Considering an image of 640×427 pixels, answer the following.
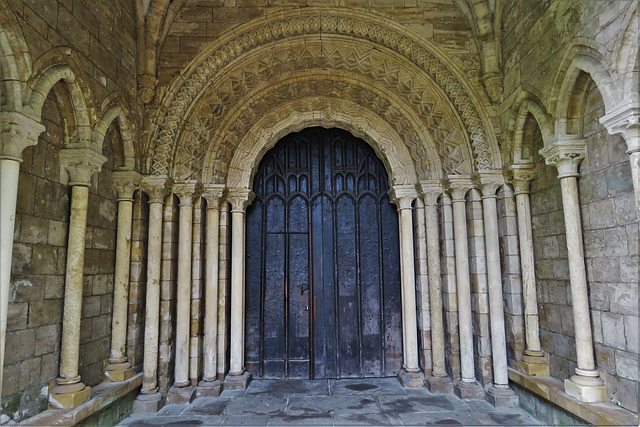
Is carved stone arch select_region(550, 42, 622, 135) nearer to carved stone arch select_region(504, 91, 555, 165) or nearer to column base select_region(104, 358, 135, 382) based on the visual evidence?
carved stone arch select_region(504, 91, 555, 165)

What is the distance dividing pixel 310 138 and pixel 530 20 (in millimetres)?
2956

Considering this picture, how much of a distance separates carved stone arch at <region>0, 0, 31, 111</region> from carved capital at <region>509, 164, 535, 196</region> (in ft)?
14.6

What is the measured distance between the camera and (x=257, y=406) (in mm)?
4227

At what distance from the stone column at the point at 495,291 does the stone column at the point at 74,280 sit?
154 inches

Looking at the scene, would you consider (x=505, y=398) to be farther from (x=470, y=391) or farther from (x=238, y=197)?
(x=238, y=197)

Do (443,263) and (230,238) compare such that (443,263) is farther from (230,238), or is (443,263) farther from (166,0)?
(166,0)

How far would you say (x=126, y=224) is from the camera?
428cm

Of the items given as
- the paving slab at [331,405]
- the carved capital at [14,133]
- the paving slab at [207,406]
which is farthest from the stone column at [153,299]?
the carved capital at [14,133]

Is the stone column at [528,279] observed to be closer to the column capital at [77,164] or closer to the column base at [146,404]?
the column base at [146,404]

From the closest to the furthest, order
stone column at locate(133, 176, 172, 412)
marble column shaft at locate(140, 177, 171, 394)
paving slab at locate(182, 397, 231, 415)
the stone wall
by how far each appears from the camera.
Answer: the stone wall
paving slab at locate(182, 397, 231, 415)
stone column at locate(133, 176, 172, 412)
marble column shaft at locate(140, 177, 171, 394)

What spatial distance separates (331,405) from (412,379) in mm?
1118

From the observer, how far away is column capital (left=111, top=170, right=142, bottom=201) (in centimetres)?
428

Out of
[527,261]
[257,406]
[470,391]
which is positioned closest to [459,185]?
[527,261]

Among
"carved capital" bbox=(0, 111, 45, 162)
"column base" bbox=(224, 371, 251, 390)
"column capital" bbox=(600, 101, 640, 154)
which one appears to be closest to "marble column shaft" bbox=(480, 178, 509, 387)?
"column capital" bbox=(600, 101, 640, 154)
